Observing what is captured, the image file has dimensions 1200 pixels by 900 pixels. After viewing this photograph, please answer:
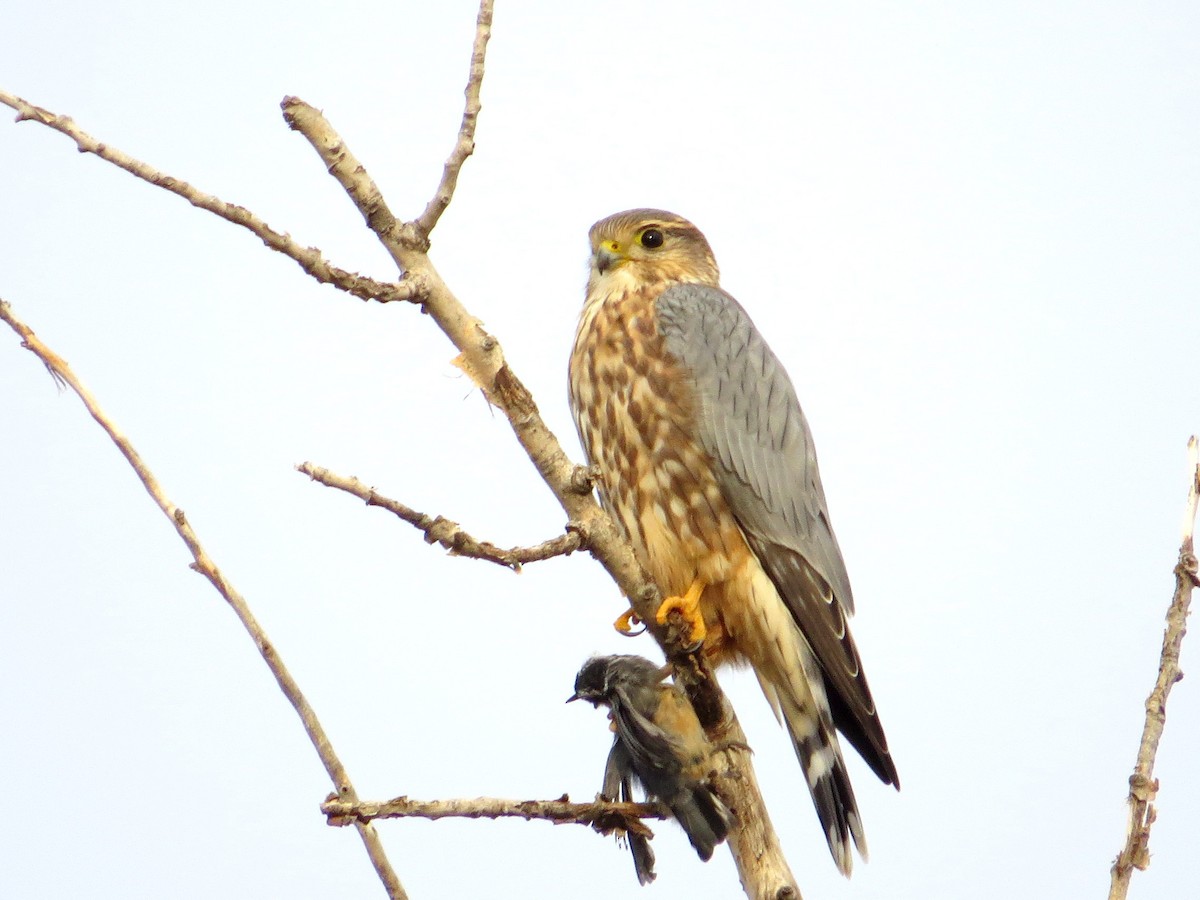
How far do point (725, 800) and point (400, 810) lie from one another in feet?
2.98

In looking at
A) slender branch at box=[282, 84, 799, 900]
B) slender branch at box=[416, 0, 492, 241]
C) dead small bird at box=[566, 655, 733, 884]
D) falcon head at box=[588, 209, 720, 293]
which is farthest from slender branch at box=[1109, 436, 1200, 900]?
falcon head at box=[588, 209, 720, 293]

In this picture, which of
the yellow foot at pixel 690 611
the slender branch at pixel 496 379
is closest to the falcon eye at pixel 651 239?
the yellow foot at pixel 690 611

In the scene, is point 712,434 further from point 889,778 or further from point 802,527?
point 889,778

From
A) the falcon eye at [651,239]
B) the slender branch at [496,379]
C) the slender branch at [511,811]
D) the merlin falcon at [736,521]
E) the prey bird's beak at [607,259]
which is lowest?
the slender branch at [511,811]

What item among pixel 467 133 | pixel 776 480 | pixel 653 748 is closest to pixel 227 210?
pixel 467 133

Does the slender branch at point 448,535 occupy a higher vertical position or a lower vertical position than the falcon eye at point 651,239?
lower

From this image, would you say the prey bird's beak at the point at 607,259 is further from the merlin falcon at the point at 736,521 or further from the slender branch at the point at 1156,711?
the slender branch at the point at 1156,711

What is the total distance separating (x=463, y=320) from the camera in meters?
2.37

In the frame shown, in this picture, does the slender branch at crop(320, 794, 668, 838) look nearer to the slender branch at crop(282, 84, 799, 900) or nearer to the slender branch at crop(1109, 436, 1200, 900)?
the slender branch at crop(282, 84, 799, 900)

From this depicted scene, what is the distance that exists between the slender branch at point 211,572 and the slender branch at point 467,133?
2.17ft

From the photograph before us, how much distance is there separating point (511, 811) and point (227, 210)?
1.17 meters

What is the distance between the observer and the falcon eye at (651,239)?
15.2ft

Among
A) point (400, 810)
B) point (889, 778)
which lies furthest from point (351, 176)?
point (889, 778)

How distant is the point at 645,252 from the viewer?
4609 millimetres
